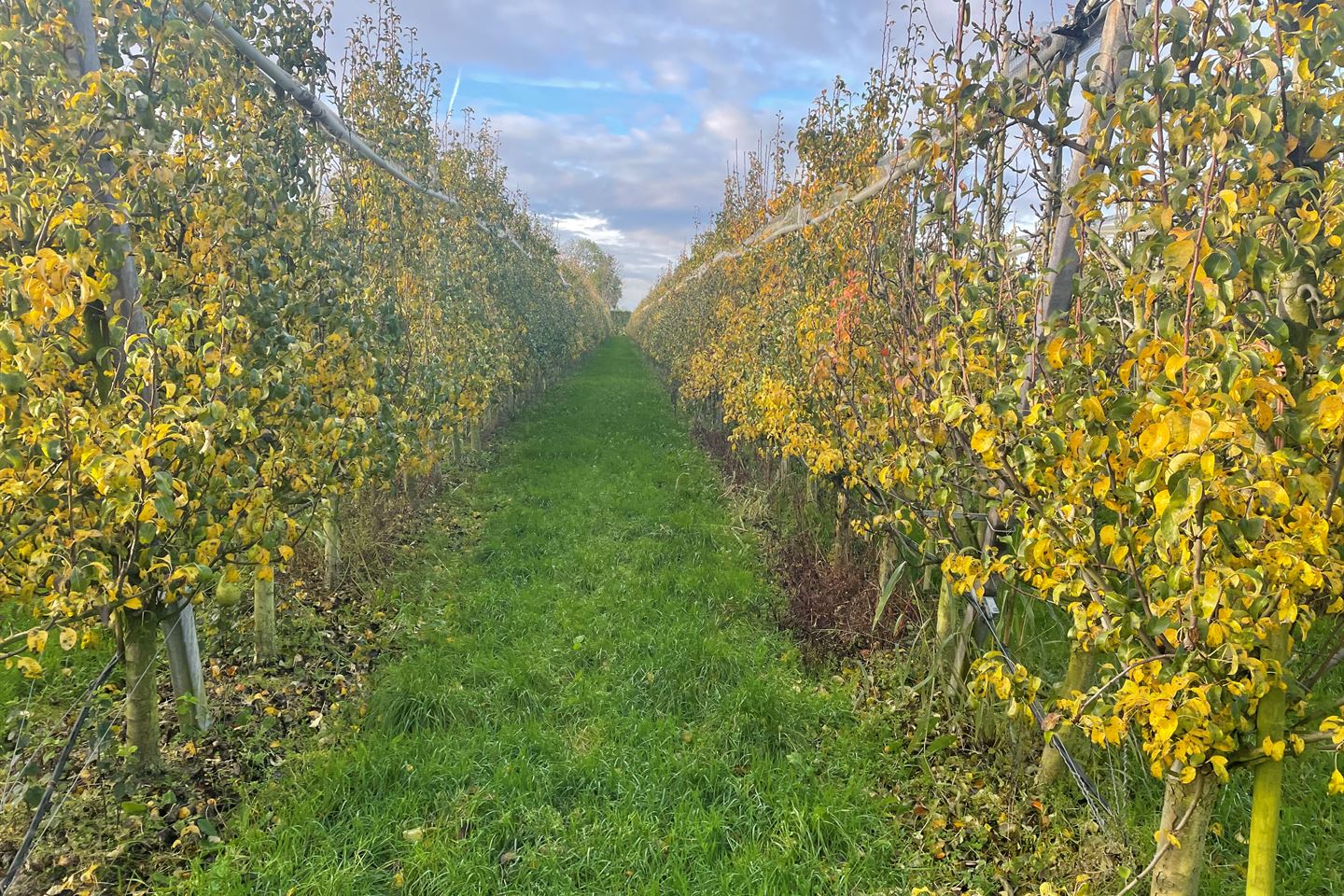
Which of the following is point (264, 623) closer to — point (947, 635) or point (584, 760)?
point (584, 760)

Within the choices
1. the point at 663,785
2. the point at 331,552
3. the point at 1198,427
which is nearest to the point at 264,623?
the point at 331,552

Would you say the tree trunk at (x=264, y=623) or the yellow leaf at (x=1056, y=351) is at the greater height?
the yellow leaf at (x=1056, y=351)

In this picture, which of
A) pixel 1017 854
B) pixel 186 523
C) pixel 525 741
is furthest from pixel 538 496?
pixel 1017 854

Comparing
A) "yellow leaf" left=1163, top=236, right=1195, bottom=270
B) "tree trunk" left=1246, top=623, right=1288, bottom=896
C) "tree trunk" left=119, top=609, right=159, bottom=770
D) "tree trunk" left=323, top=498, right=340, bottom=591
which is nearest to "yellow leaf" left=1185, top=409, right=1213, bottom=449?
"yellow leaf" left=1163, top=236, right=1195, bottom=270

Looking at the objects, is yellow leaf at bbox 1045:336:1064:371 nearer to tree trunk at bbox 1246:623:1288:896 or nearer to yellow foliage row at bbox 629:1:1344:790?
yellow foliage row at bbox 629:1:1344:790

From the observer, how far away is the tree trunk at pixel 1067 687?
9.26 feet

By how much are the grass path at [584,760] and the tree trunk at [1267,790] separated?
3.97ft

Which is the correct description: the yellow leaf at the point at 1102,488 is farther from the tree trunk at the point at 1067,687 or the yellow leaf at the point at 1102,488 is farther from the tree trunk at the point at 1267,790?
the tree trunk at the point at 1067,687

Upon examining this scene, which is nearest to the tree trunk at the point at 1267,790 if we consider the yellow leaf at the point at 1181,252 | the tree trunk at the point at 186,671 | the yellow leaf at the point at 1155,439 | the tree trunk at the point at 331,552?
the yellow leaf at the point at 1155,439

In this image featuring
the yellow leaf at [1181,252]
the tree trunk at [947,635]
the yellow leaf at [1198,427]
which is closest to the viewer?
the yellow leaf at [1198,427]

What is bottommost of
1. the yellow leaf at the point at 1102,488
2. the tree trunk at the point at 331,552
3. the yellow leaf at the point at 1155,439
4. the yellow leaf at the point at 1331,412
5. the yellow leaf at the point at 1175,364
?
the tree trunk at the point at 331,552

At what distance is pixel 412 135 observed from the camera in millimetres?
7273

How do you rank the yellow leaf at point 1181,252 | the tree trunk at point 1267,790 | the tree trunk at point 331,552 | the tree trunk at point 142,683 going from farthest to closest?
1. the tree trunk at point 331,552
2. the tree trunk at point 142,683
3. the tree trunk at point 1267,790
4. the yellow leaf at point 1181,252

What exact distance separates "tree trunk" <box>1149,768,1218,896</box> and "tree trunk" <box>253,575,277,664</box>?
4.43 meters
